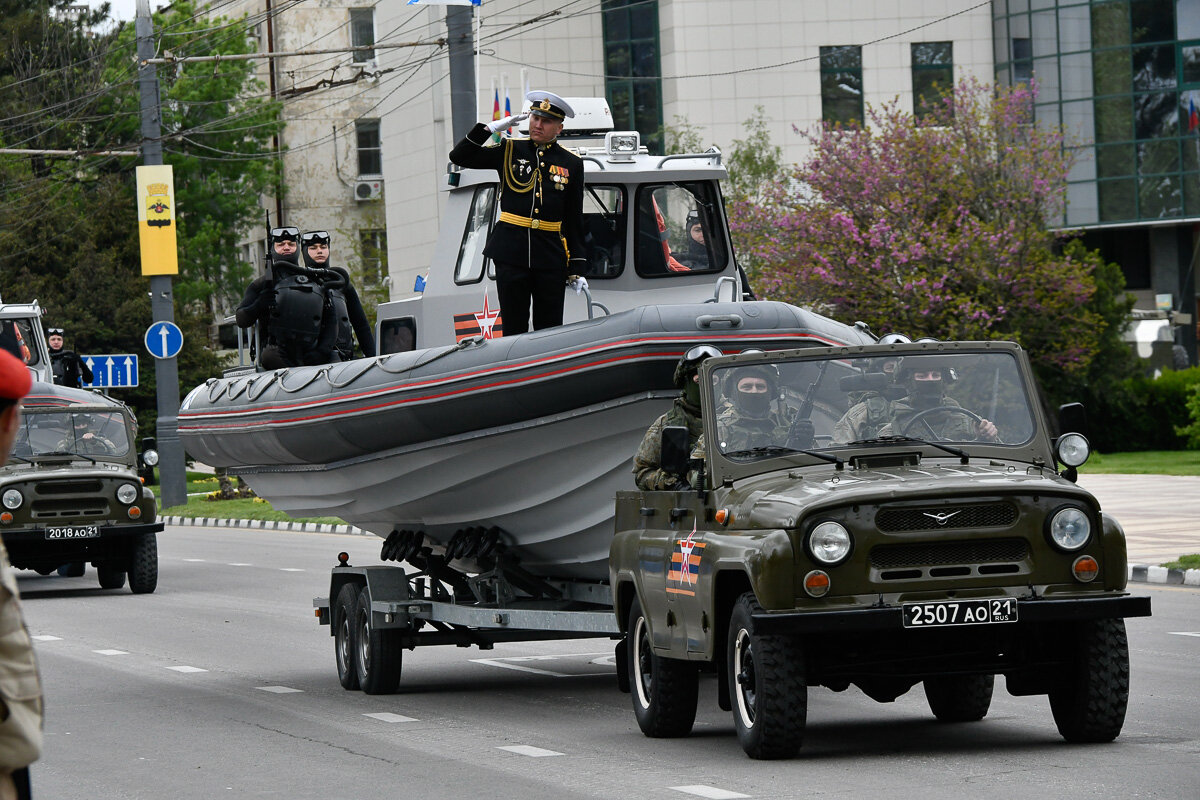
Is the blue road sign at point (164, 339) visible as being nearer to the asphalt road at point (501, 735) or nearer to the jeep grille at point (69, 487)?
the jeep grille at point (69, 487)

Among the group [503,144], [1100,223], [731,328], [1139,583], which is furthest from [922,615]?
[1100,223]

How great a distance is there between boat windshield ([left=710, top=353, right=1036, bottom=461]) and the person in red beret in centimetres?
542

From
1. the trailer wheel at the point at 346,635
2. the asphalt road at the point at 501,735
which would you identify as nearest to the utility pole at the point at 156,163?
the asphalt road at the point at 501,735

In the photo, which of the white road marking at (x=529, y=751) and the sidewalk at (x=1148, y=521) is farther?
the sidewalk at (x=1148, y=521)

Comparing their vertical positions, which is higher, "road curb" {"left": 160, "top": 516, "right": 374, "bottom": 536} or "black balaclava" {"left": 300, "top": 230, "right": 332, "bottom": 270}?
"black balaclava" {"left": 300, "top": 230, "right": 332, "bottom": 270}

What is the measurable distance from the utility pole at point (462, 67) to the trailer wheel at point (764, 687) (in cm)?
1218

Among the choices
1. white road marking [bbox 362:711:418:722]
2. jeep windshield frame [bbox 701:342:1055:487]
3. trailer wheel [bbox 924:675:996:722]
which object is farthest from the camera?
white road marking [bbox 362:711:418:722]

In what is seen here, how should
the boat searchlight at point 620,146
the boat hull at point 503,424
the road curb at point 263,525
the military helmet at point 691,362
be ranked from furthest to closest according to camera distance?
the road curb at point 263,525 → the boat searchlight at point 620,146 → the boat hull at point 503,424 → the military helmet at point 691,362

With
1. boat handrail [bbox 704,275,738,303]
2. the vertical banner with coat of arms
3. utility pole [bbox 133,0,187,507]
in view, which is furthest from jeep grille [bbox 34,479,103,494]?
the vertical banner with coat of arms

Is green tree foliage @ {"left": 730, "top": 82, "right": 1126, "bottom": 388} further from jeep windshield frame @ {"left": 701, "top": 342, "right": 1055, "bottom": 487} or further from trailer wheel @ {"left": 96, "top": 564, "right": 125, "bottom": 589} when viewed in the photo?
jeep windshield frame @ {"left": 701, "top": 342, "right": 1055, "bottom": 487}

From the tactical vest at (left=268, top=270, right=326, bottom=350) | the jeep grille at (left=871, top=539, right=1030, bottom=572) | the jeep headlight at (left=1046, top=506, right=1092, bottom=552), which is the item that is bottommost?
the jeep grille at (left=871, top=539, right=1030, bottom=572)

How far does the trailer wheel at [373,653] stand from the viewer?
39.2ft

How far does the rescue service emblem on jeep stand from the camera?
29.2 ft

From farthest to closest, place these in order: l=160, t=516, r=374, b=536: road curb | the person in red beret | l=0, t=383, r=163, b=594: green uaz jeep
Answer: l=160, t=516, r=374, b=536: road curb, l=0, t=383, r=163, b=594: green uaz jeep, the person in red beret
